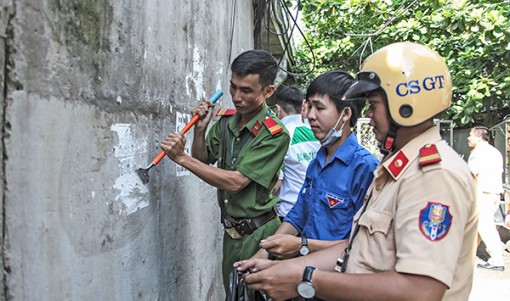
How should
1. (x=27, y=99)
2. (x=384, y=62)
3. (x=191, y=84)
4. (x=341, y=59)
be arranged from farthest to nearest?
(x=341, y=59)
(x=191, y=84)
(x=384, y=62)
(x=27, y=99)

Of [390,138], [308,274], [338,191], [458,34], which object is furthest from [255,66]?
[458,34]

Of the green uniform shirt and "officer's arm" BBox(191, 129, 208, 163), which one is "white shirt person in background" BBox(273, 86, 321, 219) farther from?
"officer's arm" BBox(191, 129, 208, 163)

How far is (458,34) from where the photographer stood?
7.37 metres

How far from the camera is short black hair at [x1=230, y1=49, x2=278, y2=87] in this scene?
2366 millimetres

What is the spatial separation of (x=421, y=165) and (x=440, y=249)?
253 millimetres

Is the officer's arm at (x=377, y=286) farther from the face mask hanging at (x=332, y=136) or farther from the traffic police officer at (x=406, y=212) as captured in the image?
the face mask hanging at (x=332, y=136)

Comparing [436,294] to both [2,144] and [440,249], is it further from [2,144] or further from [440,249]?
[2,144]

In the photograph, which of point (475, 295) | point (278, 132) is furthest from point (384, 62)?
point (475, 295)

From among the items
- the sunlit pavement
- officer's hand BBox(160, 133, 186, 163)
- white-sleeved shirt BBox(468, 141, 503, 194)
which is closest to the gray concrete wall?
officer's hand BBox(160, 133, 186, 163)

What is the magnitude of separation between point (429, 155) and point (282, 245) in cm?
88

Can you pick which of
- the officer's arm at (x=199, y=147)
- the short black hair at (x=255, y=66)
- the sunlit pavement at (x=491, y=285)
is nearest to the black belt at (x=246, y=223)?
the officer's arm at (x=199, y=147)

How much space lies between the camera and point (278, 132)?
2.36 metres

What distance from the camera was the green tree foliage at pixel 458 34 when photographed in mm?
6473

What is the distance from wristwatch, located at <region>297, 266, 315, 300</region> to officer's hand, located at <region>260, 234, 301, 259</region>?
0.56m
